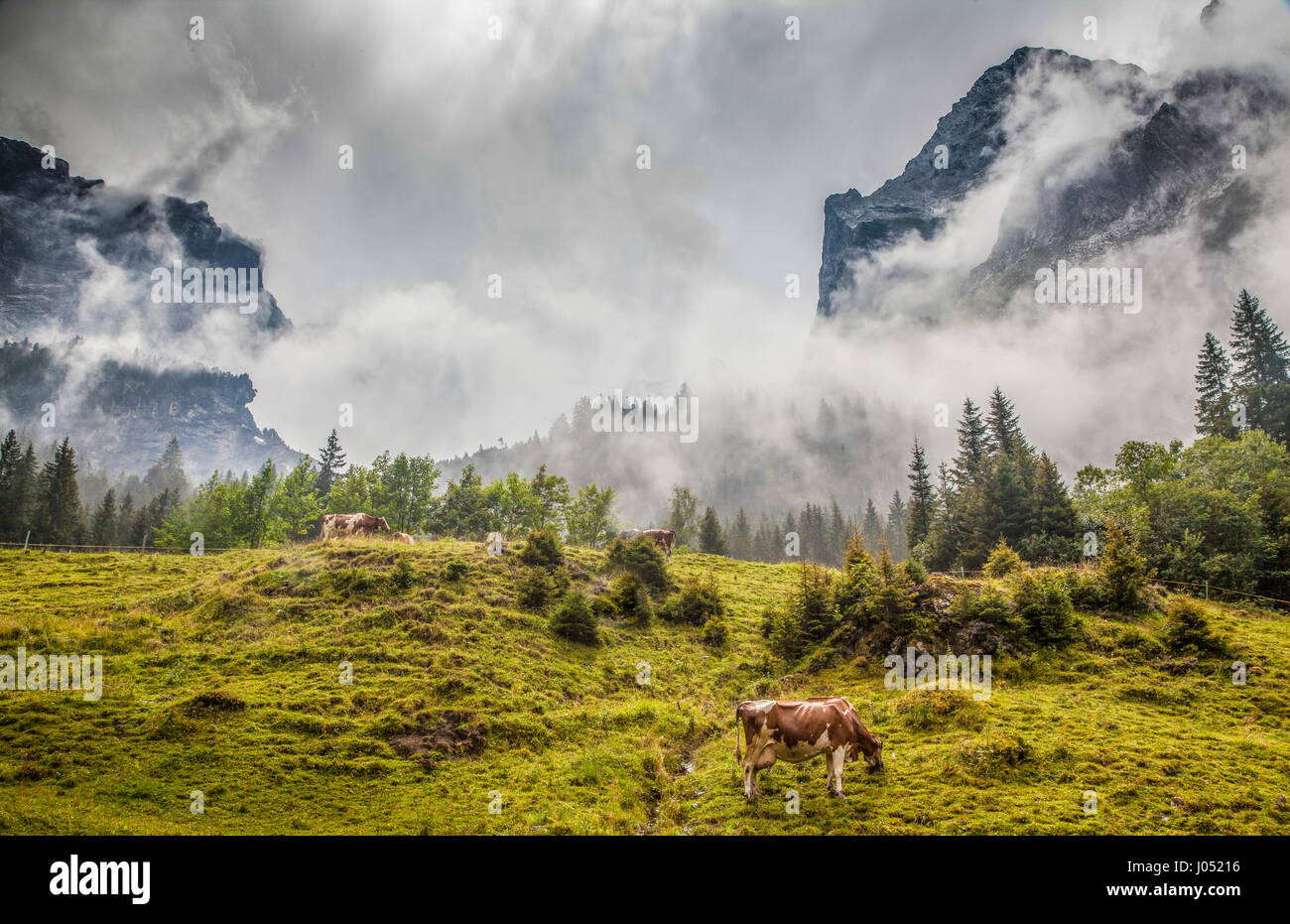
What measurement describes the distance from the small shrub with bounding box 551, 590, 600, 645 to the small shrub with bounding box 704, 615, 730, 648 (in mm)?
6622

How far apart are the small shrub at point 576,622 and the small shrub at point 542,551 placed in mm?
6539

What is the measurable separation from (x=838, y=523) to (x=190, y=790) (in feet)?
383

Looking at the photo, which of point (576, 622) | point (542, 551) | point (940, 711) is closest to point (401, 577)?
point (542, 551)

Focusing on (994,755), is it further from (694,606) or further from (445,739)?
(694,606)

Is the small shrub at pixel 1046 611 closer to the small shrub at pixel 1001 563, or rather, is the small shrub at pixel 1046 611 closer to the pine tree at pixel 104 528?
the small shrub at pixel 1001 563

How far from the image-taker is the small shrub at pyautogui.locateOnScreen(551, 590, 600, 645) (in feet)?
87.8

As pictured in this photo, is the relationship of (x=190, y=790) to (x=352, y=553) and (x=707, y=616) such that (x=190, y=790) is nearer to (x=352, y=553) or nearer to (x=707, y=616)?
(x=352, y=553)

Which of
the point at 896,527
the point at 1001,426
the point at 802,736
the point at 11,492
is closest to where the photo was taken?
the point at 802,736

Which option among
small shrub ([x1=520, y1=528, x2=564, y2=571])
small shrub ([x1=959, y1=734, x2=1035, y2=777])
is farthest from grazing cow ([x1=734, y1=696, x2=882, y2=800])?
small shrub ([x1=520, y1=528, x2=564, y2=571])

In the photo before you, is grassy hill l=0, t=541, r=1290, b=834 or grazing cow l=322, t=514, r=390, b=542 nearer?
grassy hill l=0, t=541, r=1290, b=834

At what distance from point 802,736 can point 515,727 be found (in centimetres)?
998

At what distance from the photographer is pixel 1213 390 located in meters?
69.8

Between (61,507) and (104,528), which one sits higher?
(61,507)

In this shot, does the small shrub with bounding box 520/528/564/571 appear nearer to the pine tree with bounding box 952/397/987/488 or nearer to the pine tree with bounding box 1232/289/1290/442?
the pine tree with bounding box 952/397/987/488
